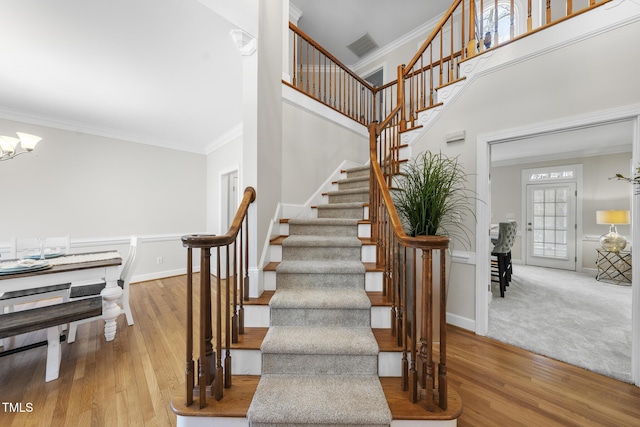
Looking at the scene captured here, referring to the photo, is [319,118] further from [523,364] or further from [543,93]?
[523,364]

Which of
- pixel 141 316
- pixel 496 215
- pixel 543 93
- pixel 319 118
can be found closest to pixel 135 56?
pixel 319 118

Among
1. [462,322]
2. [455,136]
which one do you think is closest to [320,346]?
[462,322]

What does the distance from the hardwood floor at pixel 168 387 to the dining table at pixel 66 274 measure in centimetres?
37

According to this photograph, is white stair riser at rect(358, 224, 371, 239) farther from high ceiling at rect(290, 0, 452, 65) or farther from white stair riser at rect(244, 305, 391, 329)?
high ceiling at rect(290, 0, 452, 65)

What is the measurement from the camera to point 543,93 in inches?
80.5

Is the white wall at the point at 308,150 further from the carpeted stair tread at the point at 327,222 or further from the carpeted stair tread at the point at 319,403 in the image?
the carpeted stair tread at the point at 319,403

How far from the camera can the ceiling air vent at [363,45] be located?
4.59 metres

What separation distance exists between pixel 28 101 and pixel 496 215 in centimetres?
916

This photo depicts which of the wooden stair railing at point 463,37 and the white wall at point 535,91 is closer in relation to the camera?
the white wall at point 535,91

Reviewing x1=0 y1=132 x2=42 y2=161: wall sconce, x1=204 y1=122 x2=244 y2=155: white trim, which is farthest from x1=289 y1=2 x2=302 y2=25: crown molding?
x1=0 y1=132 x2=42 y2=161: wall sconce

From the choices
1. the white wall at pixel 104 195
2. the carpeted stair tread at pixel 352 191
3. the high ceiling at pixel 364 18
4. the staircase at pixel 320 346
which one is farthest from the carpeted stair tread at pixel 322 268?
the high ceiling at pixel 364 18

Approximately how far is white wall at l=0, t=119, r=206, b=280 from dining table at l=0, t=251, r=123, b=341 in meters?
1.73

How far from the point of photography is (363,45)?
189 inches

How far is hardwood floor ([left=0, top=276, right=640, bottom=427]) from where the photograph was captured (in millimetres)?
1389
